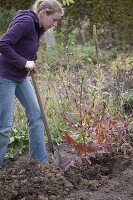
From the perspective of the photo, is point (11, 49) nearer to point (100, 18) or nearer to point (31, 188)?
point (31, 188)

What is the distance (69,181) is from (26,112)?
2.46ft

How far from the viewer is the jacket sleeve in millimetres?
4039

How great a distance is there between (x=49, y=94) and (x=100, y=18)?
21.7 ft

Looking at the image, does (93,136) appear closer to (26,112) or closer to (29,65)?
(26,112)

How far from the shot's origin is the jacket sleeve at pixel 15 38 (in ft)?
13.3

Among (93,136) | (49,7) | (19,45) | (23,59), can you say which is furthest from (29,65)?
(93,136)

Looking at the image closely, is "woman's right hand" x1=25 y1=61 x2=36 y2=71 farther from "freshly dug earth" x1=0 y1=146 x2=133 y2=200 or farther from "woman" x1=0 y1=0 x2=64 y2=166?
"freshly dug earth" x1=0 y1=146 x2=133 y2=200

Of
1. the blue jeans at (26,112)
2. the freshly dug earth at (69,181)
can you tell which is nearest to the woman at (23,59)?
the blue jeans at (26,112)

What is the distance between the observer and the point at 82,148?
14.0ft

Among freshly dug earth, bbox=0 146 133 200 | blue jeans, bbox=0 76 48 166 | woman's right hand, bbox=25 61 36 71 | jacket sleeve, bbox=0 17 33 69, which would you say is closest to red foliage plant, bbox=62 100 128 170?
freshly dug earth, bbox=0 146 133 200

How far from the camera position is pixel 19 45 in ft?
13.8

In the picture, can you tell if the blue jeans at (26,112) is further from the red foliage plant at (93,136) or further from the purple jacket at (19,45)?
the red foliage plant at (93,136)

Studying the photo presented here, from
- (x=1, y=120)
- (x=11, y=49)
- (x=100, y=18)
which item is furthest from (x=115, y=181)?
(x=100, y=18)

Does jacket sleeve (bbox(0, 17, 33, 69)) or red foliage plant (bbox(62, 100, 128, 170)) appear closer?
jacket sleeve (bbox(0, 17, 33, 69))
